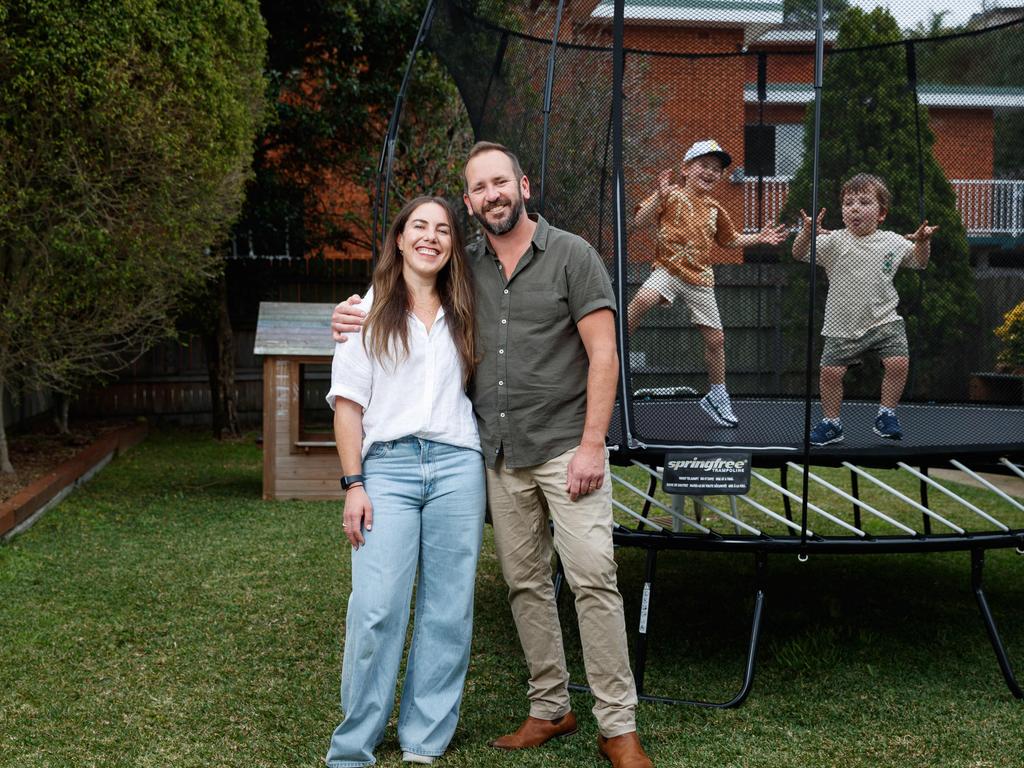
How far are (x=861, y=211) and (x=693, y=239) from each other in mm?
Result: 592

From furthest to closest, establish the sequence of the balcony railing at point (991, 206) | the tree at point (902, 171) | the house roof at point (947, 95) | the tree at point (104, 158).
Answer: the tree at point (104, 158) < the tree at point (902, 171) < the balcony railing at point (991, 206) < the house roof at point (947, 95)

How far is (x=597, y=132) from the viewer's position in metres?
4.46

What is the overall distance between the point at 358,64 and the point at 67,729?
7815mm

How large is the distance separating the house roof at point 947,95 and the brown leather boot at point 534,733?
2.30 m

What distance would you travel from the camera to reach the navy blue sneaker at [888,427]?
3.94 m

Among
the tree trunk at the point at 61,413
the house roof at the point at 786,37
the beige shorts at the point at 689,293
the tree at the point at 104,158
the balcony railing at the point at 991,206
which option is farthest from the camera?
the tree trunk at the point at 61,413

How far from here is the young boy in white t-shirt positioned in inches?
153

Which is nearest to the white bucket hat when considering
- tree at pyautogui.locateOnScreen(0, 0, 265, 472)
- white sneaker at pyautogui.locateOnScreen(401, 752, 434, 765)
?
white sneaker at pyautogui.locateOnScreen(401, 752, 434, 765)

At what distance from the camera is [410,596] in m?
2.83

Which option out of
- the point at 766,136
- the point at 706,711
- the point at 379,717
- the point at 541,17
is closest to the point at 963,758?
the point at 706,711

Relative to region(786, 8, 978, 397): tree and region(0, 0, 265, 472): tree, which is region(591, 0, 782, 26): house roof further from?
region(0, 0, 265, 472): tree

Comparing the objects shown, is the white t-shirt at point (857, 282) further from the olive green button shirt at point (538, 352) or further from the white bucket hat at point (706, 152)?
the olive green button shirt at point (538, 352)

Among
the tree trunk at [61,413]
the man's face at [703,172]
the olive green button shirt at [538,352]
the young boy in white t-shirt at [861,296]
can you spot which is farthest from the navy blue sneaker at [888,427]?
the tree trunk at [61,413]

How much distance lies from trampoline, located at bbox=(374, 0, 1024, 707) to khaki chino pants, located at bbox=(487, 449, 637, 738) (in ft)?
1.80
